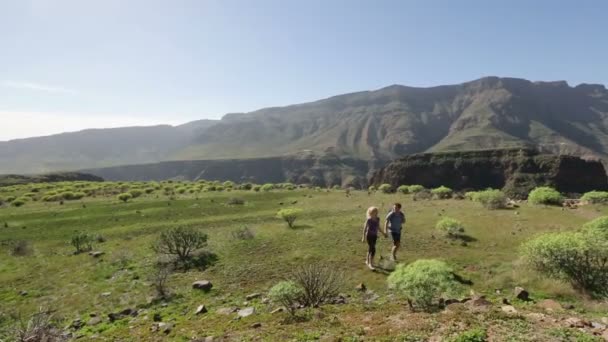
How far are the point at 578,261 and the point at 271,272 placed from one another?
1152cm

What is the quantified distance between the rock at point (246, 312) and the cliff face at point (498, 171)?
306 feet

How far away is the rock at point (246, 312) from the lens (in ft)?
38.1

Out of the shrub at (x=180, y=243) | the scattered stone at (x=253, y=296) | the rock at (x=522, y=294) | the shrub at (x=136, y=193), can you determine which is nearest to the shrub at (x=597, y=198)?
the rock at (x=522, y=294)

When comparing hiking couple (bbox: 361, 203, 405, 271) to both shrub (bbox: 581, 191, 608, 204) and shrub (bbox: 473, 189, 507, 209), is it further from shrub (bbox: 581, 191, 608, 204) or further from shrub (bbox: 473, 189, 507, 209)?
shrub (bbox: 581, 191, 608, 204)

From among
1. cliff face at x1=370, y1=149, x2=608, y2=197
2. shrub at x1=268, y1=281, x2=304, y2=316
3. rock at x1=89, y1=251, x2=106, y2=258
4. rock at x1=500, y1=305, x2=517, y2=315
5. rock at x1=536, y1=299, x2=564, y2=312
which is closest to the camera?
rock at x1=500, y1=305, x2=517, y2=315

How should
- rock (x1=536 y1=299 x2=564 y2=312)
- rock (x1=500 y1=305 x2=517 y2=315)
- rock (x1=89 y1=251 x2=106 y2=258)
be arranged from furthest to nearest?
rock (x1=89 y1=251 x2=106 y2=258), rock (x1=536 y1=299 x2=564 y2=312), rock (x1=500 y1=305 x2=517 y2=315)

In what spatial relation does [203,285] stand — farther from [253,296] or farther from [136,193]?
[136,193]

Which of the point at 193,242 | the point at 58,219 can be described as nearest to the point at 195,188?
the point at 58,219

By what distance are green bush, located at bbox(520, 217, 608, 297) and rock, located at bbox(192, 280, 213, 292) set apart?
41.4 feet

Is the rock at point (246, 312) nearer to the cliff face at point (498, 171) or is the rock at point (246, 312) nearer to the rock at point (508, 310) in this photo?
the rock at point (508, 310)

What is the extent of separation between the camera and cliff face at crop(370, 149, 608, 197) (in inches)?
3898

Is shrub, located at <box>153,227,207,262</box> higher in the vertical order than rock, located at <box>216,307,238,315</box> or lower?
higher

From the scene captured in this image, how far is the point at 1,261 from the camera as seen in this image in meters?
21.8

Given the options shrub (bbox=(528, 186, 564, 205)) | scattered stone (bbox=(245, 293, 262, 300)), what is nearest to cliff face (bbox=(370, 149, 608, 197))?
shrub (bbox=(528, 186, 564, 205))
